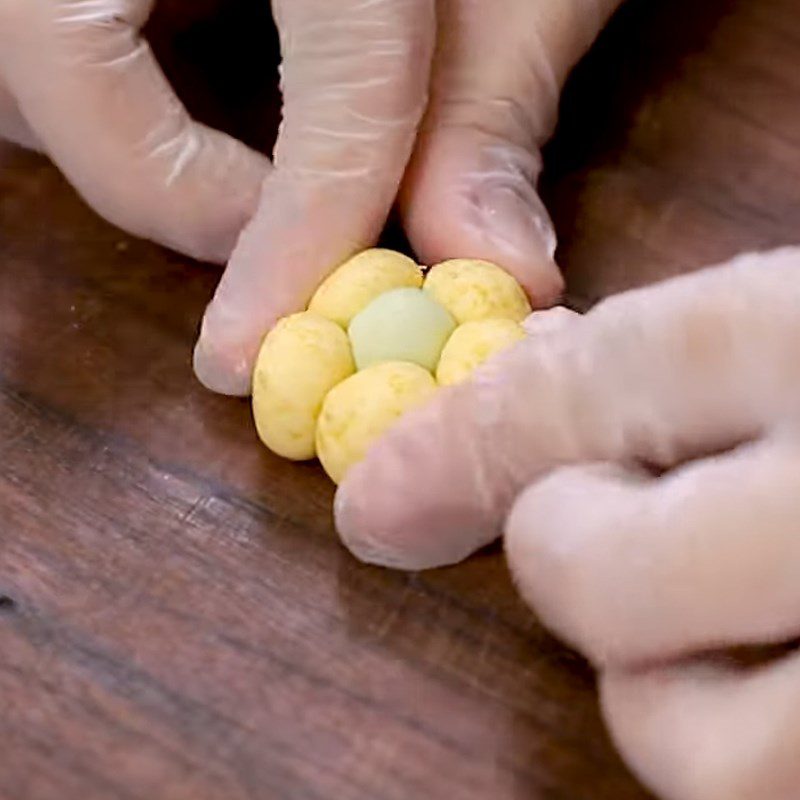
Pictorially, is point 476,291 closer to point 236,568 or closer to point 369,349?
point 369,349

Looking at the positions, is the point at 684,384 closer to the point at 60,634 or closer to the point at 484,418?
the point at 484,418

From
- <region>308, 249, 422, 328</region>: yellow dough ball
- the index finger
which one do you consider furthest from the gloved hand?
<region>308, 249, 422, 328</region>: yellow dough ball

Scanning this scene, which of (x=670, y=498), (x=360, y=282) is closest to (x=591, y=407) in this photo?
(x=670, y=498)

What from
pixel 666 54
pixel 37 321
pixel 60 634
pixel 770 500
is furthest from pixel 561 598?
pixel 666 54

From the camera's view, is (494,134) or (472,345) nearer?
(472,345)

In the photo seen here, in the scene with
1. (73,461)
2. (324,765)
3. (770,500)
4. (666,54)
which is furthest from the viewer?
(666,54)

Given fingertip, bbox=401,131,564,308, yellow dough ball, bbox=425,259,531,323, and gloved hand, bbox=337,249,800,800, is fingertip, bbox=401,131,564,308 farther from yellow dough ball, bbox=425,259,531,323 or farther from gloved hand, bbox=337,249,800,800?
gloved hand, bbox=337,249,800,800

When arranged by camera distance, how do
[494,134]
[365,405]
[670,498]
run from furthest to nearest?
1. [494,134]
2. [365,405]
3. [670,498]
